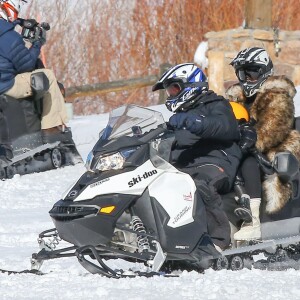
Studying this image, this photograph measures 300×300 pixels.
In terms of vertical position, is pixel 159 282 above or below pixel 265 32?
above

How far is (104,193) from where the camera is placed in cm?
602

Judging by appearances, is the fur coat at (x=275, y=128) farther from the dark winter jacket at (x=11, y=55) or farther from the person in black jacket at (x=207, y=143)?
the dark winter jacket at (x=11, y=55)

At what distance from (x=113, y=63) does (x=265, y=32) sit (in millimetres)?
5915

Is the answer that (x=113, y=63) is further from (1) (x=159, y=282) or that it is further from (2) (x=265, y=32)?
(1) (x=159, y=282)

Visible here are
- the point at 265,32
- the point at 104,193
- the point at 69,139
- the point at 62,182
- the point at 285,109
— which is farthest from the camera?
the point at 265,32

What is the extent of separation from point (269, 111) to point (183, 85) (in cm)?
76

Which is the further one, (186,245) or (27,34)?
(27,34)

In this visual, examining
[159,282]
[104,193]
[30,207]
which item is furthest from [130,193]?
[30,207]

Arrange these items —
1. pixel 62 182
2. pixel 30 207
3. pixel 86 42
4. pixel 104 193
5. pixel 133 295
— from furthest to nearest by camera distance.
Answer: pixel 86 42 → pixel 62 182 → pixel 30 207 → pixel 104 193 → pixel 133 295

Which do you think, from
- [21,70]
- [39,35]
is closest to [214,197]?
[21,70]

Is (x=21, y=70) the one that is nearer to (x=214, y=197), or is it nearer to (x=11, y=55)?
(x=11, y=55)

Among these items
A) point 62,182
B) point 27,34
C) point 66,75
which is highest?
point 27,34

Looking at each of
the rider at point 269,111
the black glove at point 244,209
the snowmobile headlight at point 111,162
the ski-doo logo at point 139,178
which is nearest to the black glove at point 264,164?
the rider at point 269,111

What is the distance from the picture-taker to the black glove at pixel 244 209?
22.1 feet
